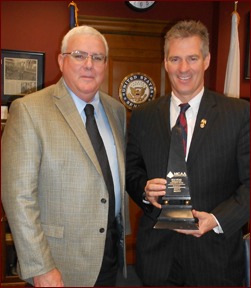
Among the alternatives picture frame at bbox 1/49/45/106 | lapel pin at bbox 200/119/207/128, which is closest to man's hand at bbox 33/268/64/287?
lapel pin at bbox 200/119/207/128

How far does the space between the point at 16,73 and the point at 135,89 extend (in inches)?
46.7

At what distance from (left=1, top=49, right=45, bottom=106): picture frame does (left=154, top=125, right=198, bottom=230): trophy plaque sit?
215cm

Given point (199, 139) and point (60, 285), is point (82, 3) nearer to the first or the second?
point (199, 139)

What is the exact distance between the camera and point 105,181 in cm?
154

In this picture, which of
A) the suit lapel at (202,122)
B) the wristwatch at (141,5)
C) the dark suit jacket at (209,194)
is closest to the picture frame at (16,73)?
the wristwatch at (141,5)

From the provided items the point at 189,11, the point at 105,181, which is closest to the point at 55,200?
the point at 105,181

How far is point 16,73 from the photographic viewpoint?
10.4ft

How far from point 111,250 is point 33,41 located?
2.35 metres

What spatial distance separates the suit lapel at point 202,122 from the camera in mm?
1507

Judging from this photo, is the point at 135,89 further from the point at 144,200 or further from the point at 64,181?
the point at 64,181

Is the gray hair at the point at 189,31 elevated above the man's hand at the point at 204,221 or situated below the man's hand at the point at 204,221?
above

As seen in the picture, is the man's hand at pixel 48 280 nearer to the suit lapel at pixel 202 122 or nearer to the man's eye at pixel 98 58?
the suit lapel at pixel 202 122

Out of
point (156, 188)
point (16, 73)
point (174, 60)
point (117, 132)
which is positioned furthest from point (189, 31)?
point (16, 73)

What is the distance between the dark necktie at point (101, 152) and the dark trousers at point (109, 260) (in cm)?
7
